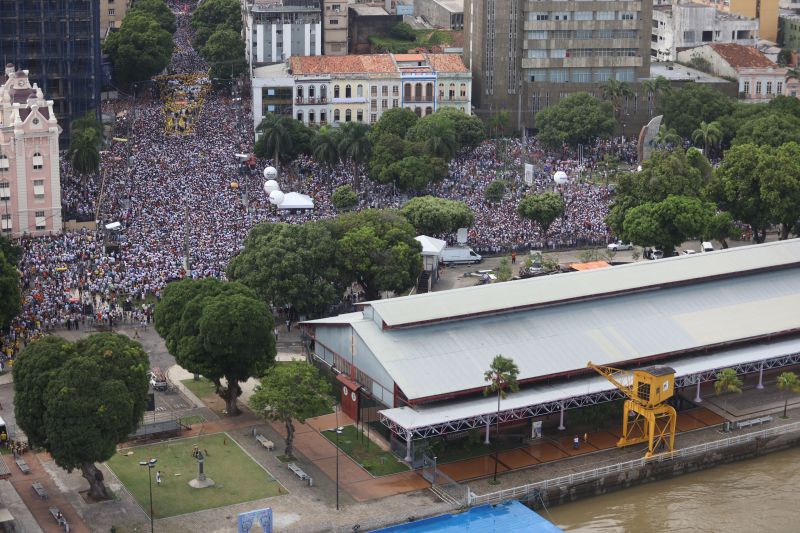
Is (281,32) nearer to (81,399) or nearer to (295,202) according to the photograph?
Result: (295,202)

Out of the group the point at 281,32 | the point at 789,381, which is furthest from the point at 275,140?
the point at 789,381

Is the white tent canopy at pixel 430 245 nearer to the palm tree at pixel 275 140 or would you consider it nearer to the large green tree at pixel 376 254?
the large green tree at pixel 376 254

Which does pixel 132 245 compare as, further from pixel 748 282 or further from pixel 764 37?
pixel 764 37

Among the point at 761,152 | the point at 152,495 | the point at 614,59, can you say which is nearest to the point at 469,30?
the point at 614,59

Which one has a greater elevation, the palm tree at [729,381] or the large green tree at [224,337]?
the large green tree at [224,337]

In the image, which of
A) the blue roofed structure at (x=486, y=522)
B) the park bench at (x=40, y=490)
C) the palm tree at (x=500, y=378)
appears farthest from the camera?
the palm tree at (x=500, y=378)

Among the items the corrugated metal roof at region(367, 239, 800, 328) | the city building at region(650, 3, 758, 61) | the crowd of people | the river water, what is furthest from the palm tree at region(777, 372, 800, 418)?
the city building at region(650, 3, 758, 61)

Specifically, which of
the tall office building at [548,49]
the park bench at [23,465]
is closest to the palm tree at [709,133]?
the tall office building at [548,49]

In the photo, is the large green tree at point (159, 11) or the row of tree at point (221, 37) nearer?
the row of tree at point (221, 37)
